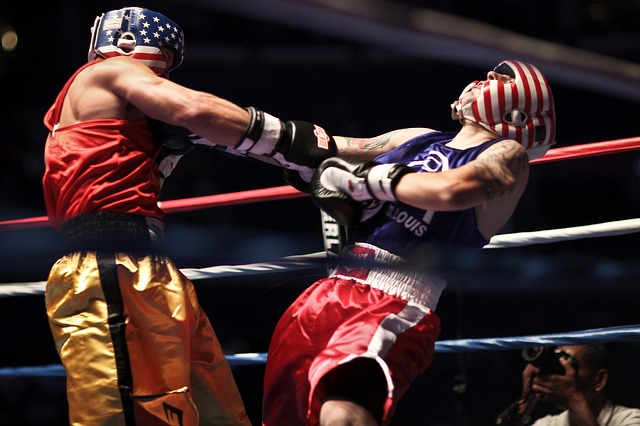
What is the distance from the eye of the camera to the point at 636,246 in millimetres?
4453

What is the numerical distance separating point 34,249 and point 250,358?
928 mm

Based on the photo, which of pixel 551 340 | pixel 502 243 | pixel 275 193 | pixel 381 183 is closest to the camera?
pixel 381 183

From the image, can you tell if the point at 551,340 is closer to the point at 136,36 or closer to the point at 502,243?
the point at 502,243

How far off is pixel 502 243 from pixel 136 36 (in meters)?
1.06

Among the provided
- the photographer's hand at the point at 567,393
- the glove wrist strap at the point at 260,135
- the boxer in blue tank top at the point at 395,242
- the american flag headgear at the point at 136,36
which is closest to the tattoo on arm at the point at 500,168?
the boxer in blue tank top at the point at 395,242

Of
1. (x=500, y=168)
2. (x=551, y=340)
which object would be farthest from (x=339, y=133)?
(x=500, y=168)

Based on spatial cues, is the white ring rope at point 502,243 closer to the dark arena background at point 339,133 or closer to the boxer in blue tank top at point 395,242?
the boxer in blue tank top at point 395,242

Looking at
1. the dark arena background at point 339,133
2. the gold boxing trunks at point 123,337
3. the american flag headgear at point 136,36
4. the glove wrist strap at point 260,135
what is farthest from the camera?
the dark arena background at point 339,133

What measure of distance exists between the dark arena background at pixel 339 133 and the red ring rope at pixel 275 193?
0.68m

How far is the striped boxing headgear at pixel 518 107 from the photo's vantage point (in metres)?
2.05

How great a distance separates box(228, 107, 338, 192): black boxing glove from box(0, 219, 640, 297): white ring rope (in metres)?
Result: 0.23

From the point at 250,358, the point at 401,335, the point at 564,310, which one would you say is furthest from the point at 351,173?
the point at 564,310

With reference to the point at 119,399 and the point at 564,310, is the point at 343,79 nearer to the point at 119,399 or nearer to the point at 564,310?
the point at 564,310

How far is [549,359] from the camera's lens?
2.71 metres
